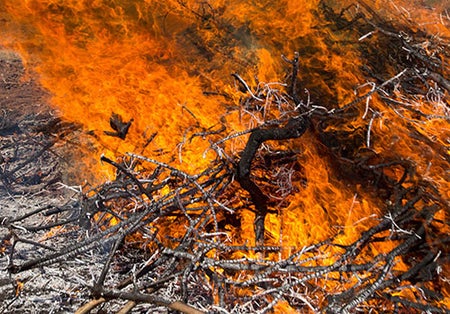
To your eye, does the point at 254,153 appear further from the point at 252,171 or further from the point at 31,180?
the point at 31,180

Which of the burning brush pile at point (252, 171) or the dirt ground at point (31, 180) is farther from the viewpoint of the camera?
the dirt ground at point (31, 180)

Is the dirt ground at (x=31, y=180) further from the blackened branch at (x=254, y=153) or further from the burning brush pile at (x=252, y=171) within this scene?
the blackened branch at (x=254, y=153)

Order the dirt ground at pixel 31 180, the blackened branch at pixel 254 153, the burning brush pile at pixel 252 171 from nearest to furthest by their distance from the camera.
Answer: the burning brush pile at pixel 252 171, the dirt ground at pixel 31 180, the blackened branch at pixel 254 153

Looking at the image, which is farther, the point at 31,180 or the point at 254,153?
the point at 31,180

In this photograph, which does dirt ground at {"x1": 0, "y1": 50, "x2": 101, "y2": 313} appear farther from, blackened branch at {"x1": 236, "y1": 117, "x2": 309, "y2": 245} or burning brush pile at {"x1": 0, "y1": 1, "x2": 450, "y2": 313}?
blackened branch at {"x1": 236, "y1": 117, "x2": 309, "y2": 245}

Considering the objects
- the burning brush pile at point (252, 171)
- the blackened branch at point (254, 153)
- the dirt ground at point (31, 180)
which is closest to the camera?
the burning brush pile at point (252, 171)

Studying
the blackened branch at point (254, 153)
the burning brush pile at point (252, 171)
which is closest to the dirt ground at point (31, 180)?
the burning brush pile at point (252, 171)

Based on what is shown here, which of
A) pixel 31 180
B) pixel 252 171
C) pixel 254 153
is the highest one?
pixel 254 153

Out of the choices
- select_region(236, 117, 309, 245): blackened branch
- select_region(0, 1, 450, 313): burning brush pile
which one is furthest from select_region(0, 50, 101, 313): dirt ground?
select_region(236, 117, 309, 245): blackened branch

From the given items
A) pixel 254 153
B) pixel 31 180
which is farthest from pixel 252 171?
pixel 31 180

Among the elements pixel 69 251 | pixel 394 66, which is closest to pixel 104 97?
pixel 69 251

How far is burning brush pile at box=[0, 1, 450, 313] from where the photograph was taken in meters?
3.18

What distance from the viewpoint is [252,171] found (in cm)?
422

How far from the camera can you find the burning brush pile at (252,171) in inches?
125
